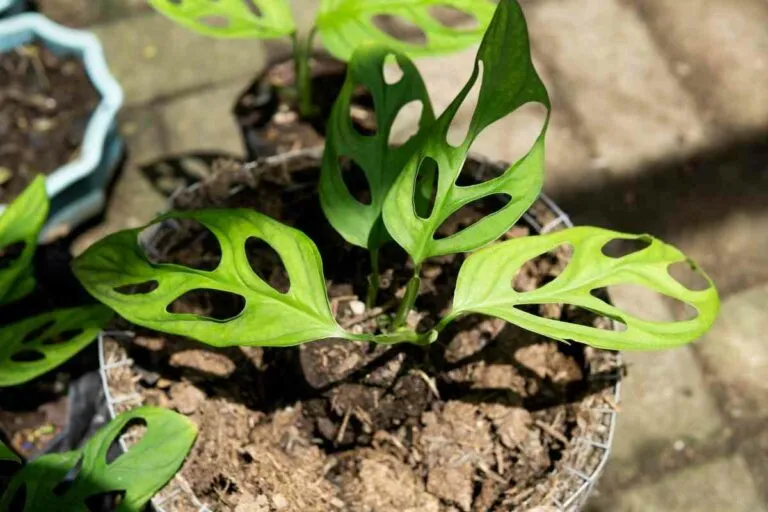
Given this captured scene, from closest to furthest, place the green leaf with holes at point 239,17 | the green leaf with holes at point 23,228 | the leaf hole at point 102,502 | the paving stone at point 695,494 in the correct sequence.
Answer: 1. the green leaf with holes at point 23,228
2. the green leaf with holes at point 239,17
3. the leaf hole at point 102,502
4. the paving stone at point 695,494

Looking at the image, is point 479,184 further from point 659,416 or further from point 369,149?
point 659,416

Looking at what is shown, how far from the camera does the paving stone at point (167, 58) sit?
203cm

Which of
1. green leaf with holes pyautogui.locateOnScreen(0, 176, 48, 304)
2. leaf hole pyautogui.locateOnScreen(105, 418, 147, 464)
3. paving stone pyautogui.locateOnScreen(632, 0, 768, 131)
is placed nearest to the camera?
leaf hole pyautogui.locateOnScreen(105, 418, 147, 464)

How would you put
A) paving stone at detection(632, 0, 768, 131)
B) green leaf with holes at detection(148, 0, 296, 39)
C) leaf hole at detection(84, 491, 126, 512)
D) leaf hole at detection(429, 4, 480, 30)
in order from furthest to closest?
leaf hole at detection(429, 4, 480, 30) < paving stone at detection(632, 0, 768, 131) < leaf hole at detection(84, 491, 126, 512) < green leaf with holes at detection(148, 0, 296, 39)

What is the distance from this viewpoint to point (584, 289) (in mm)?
1021

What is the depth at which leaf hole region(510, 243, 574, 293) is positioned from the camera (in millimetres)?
1229

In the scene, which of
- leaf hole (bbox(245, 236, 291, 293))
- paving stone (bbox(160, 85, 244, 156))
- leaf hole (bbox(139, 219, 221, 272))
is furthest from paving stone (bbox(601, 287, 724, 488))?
paving stone (bbox(160, 85, 244, 156))

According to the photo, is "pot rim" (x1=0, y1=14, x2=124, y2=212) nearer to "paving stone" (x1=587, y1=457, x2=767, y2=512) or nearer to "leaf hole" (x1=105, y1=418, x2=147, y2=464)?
"leaf hole" (x1=105, y1=418, x2=147, y2=464)

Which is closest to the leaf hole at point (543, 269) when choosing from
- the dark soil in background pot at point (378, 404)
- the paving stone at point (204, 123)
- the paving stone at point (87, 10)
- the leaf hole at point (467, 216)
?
the dark soil in background pot at point (378, 404)

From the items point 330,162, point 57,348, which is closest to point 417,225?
point 330,162

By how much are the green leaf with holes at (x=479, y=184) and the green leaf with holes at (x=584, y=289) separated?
0.12 ft

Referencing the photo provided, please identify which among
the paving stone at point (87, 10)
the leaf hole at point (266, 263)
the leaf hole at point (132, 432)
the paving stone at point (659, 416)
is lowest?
the paving stone at point (659, 416)

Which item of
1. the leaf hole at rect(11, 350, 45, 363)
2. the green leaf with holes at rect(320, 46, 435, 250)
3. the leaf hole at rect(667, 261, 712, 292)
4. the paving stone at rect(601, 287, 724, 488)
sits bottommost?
the paving stone at rect(601, 287, 724, 488)

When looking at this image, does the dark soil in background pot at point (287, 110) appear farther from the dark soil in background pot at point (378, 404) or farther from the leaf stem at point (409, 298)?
the leaf stem at point (409, 298)
